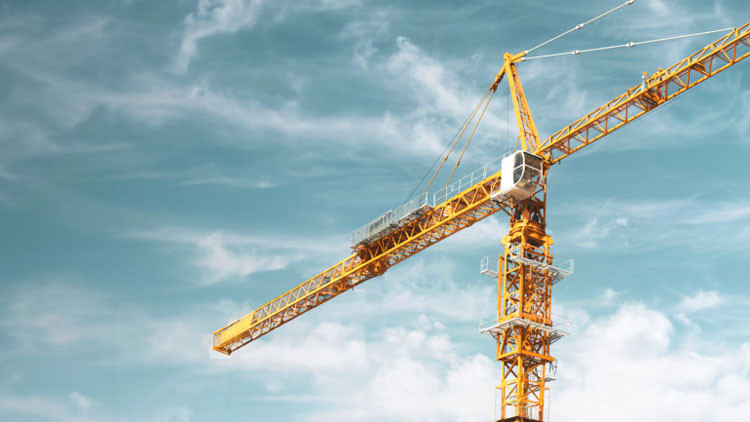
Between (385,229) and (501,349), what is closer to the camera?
(501,349)

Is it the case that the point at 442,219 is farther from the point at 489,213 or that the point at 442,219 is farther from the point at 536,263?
the point at 536,263

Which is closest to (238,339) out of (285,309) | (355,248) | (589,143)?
(285,309)

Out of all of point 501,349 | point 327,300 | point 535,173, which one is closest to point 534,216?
point 535,173

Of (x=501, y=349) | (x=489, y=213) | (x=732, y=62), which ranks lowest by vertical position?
(x=501, y=349)

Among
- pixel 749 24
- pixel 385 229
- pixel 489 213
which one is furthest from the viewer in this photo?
pixel 385 229

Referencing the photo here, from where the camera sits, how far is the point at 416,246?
85062mm

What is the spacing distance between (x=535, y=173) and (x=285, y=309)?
116 feet

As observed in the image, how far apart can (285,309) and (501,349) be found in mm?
33281

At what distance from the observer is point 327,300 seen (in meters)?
97.0

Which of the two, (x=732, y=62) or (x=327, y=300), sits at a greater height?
(x=732, y=62)

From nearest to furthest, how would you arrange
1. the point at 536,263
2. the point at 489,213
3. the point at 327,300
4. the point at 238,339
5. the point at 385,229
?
1. the point at 536,263
2. the point at 489,213
3. the point at 385,229
4. the point at 327,300
5. the point at 238,339

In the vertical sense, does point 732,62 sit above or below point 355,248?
Result: above

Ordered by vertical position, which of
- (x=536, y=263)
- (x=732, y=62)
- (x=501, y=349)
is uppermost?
(x=732, y=62)

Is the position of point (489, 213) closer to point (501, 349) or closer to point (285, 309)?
point (501, 349)
